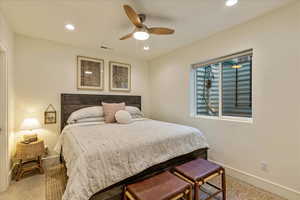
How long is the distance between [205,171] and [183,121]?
5.33ft

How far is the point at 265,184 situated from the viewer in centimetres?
199

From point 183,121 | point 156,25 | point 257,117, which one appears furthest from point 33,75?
point 257,117

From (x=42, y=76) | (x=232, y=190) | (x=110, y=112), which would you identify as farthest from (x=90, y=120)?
(x=232, y=190)

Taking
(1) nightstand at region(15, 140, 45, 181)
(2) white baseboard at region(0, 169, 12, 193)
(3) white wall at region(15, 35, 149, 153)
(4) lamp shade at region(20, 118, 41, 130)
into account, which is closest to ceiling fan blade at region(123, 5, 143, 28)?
(3) white wall at region(15, 35, 149, 153)

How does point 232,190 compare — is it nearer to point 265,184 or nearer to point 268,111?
point 265,184

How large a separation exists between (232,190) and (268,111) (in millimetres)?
1224

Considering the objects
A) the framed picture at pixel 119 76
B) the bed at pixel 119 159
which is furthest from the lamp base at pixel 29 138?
the framed picture at pixel 119 76

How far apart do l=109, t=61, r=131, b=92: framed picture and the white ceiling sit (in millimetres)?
879

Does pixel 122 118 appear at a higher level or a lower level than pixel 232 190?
higher

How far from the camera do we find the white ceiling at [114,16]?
1.81 metres

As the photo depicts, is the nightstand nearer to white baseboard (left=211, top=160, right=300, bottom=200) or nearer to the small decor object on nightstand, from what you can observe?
the small decor object on nightstand

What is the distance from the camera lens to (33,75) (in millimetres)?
2727

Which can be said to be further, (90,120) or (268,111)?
(90,120)

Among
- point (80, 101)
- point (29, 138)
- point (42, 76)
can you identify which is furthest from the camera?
point (80, 101)
